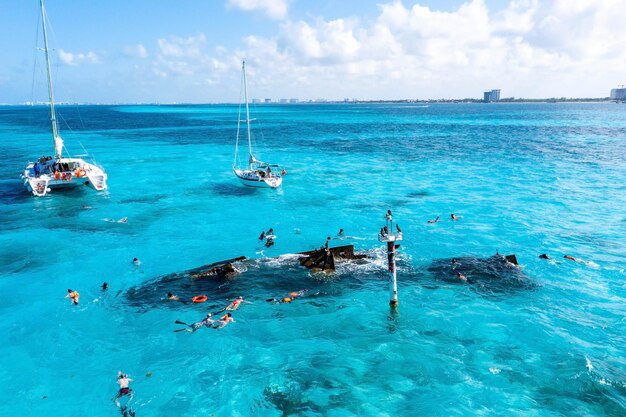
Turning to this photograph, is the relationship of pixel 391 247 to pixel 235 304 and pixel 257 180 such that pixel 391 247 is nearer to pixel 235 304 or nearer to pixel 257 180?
pixel 235 304

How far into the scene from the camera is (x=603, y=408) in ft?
60.3

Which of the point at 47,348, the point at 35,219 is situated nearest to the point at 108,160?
the point at 35,219

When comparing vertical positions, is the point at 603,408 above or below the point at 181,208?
below

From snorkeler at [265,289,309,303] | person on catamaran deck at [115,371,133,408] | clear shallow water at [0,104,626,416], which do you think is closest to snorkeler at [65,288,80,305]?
clear shallow water at [0,104,626,416]

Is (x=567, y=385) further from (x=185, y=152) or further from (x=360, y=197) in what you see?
(x=185, y=152)

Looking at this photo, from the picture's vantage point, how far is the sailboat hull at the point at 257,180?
58412mm

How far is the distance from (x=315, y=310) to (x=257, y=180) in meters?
34.7

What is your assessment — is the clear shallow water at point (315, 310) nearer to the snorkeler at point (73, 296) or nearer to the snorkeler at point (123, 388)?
the snorkeler at point (123, 388)

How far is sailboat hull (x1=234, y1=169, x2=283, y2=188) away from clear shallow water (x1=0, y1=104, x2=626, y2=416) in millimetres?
1469

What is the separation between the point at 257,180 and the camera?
5838cm

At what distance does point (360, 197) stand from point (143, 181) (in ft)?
115

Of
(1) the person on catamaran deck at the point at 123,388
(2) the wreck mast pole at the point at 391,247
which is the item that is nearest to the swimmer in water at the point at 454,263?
(2) the wreck mast pole at the point at 391,247

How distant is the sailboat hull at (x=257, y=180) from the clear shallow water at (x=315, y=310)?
1.47 m

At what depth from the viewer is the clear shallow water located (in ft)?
64.5
